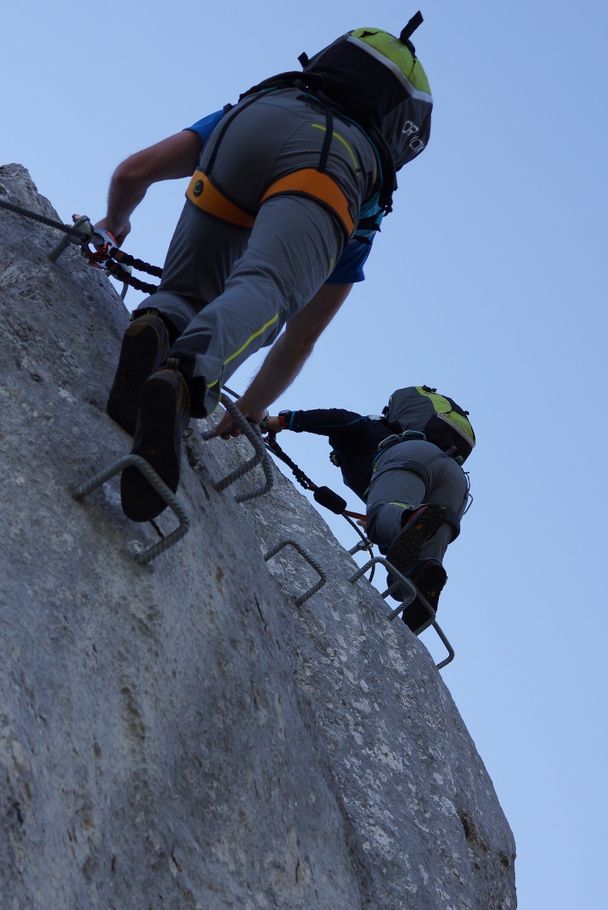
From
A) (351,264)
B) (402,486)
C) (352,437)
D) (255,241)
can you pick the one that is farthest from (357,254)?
(352,437)

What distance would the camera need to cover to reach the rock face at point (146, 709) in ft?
9.91

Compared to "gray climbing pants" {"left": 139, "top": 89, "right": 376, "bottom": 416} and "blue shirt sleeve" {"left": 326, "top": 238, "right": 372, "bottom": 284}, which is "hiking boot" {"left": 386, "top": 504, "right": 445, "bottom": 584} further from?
"gray climbing pants" {"left": 139, "top": 89, "right": 376, "bottom": 416}

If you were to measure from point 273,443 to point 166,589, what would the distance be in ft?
12.3

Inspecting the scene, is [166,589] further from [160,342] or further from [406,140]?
[406,140]

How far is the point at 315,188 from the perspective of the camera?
4355 mm

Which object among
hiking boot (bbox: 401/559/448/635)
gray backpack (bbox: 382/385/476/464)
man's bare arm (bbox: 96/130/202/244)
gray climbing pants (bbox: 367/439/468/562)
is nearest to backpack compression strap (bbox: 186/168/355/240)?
man's bare arm (bbox: 96/130/202/244)

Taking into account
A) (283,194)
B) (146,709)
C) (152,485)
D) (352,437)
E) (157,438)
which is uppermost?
(352,437)

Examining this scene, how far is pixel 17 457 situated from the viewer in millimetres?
3641

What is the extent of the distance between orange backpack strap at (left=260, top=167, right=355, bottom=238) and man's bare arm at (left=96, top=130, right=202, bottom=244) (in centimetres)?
89

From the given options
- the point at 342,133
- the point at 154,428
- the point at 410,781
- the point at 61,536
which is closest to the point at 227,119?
the point at 342,133

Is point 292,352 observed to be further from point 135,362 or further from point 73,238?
point 135,362

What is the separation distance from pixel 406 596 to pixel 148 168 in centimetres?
370

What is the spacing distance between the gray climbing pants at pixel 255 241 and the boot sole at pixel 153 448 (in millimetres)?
202

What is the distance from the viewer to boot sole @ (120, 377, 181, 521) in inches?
140
